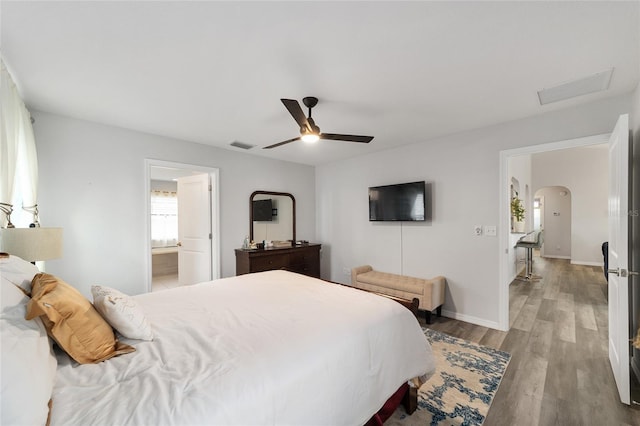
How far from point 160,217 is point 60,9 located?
554cm

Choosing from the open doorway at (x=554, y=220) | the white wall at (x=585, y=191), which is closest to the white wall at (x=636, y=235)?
the white wall at (x=585, y=191)

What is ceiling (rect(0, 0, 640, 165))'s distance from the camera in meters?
1.44

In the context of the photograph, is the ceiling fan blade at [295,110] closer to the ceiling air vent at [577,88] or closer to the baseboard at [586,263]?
the ceiling air vent at [577,88]

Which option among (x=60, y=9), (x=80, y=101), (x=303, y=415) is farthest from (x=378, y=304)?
(x=80, y=101)

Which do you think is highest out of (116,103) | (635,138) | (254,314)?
(116,103)

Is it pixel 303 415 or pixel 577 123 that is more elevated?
pixel 577 123

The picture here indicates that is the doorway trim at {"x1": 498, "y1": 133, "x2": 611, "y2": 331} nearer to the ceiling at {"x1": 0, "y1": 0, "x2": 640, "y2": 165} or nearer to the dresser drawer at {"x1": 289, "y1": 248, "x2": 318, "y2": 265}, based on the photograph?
the ceiling at {"x1": 0, "y1": 0, "x2": 640, "y2": 165}

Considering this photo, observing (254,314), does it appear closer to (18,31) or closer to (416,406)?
(416,406)

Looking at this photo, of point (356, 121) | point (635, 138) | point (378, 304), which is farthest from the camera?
point (356, 121)

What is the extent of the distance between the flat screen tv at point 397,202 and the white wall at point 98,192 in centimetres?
268

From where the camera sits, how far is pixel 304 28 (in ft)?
5.12

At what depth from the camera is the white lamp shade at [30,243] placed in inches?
72.3

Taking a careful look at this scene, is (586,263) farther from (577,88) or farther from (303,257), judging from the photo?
(303,257)

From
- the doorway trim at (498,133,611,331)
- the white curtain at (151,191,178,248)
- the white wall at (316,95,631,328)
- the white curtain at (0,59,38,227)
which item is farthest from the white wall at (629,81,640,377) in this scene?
the white curtain at (151,191,178,248)
